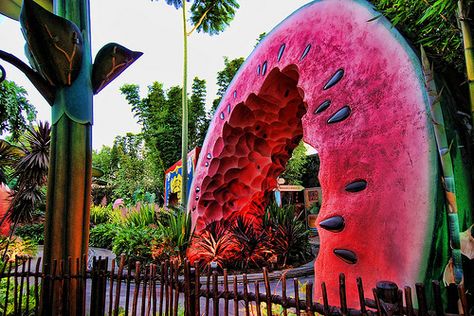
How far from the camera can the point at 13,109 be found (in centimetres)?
1309

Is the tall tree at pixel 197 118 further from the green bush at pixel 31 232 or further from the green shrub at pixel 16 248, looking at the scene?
the green shrub at pixel 16 248

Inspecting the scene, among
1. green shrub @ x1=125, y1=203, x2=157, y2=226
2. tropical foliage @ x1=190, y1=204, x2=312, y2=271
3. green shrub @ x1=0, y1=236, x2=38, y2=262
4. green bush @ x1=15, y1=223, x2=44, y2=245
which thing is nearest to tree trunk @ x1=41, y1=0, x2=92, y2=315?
tropical foliage @ x1=190, y1=204, x2=312, y2=271

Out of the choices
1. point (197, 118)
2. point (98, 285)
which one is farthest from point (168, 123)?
point (98, 285)

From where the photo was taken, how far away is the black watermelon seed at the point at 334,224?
2.69m

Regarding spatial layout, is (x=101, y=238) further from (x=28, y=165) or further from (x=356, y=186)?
(x=356, y=186)

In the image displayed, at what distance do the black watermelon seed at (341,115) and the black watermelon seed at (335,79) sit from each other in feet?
1.15

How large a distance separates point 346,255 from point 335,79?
5.43 feet

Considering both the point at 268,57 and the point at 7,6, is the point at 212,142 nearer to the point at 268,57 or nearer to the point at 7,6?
the point at 268,57

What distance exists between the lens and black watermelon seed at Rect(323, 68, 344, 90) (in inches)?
Answer: 121

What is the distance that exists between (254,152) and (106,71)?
3511mm

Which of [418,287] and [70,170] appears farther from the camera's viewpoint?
[70,170]

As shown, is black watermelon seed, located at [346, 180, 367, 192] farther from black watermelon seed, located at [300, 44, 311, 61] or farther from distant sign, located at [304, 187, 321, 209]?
distant sign, located at [304, 187, 321, 209]

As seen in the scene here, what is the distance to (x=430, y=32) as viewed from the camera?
8.64 feet

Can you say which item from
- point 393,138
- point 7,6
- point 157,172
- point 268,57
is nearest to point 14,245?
point 7,6
